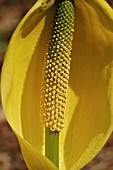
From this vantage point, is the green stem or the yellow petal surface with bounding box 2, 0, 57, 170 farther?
the green stem

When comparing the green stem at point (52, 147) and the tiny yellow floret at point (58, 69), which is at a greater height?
the tiny yellow floret at point (58, 69)

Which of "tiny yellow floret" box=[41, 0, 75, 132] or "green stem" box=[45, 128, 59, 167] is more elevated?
"tiny yellow floret" box=[41, 0, 75, 132]

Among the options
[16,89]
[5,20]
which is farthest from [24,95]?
[5,20]

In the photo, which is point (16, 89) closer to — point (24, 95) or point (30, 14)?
point (24, 95)

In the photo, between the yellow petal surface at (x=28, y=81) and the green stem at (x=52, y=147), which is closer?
the yellow petal surface at (x=28, y=81)
